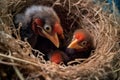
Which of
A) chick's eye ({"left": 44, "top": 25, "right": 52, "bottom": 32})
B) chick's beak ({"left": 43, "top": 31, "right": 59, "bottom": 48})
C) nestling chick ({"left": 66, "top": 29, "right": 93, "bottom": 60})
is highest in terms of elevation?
chick's eye ({"left": 44, "top": 25, "right": 52, "bottom": 32})

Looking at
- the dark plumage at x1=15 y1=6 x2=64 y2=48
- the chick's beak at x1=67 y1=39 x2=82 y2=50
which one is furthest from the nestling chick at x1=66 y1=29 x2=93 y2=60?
the dark plumage at x1=15 y1=6 x2=64 y2=48

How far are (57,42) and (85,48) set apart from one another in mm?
214

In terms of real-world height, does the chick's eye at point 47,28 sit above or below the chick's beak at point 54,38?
above

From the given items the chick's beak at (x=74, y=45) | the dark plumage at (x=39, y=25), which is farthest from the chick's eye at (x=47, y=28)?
the chick's beak at (x=74, y=45)

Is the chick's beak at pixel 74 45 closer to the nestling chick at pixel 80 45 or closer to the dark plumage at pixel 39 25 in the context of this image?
the nestling chick at pixel 80 45

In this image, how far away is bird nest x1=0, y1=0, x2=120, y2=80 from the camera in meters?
1.81

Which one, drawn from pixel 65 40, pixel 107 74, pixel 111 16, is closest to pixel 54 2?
pixel 65 40

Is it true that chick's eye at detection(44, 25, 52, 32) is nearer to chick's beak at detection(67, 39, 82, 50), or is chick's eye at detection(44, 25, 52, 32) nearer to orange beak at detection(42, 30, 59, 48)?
orange beak at detection(42, 30, 59, 48)

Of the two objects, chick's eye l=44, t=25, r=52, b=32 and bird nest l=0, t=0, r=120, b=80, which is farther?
chick's eye l=44, t=25, r=52, b=32

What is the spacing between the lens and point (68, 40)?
2.81 metres

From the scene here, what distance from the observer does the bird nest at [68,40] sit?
1.81 meters

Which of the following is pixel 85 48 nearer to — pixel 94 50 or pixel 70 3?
pixel 94 50

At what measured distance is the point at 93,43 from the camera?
8.59ft

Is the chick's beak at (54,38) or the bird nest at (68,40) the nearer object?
the bird nest at (68,40)
